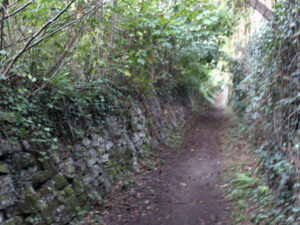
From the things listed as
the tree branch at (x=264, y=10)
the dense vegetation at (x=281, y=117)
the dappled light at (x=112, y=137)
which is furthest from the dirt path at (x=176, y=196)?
the tree branch at (x=264, y=10)

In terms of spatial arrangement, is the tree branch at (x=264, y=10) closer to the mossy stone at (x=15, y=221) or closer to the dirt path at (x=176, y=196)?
the dirt path at (x=176, y=196)

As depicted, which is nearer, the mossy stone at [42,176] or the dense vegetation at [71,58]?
the mossy stone at [42,176]

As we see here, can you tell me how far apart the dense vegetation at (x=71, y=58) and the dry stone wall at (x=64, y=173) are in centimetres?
32

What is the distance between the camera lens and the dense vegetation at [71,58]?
4.35m

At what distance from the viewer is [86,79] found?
6574 mm

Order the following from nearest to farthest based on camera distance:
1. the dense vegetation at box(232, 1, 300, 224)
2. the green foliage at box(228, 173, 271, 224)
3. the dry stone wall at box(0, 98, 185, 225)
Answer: the dense vegetation at box(232, 1, 300, 224) → the dry stone wall at box(0, 98, 185, 225) → the green foliage at box(228, 173, 271, 224)

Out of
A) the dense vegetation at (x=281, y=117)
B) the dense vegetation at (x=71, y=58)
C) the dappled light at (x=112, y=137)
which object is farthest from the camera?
the dense vegetation at (x=71, y=58)

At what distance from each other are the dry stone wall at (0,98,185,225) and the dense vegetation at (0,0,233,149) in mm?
323

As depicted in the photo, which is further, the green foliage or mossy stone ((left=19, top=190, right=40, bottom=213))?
the green foliage

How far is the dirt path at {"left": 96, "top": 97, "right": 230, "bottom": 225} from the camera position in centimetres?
459

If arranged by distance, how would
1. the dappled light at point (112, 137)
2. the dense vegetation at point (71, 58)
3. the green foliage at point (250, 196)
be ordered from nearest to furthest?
the dappled light at point (112, 137), the green foliage at point (250, 196), the dense vegetation at point (71, 58)

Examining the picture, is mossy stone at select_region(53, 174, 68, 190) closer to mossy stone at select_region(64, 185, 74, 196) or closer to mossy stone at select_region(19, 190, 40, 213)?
mossy stone at select_region(64, 185, 74, 196)

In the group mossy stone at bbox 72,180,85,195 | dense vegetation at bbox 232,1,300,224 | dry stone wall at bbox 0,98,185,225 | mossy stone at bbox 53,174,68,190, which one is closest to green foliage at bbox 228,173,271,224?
dense vegetation at bbox 232,1,300,224

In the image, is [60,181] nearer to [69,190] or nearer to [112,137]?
[69,190]
